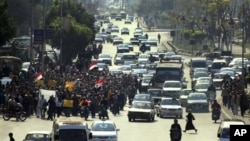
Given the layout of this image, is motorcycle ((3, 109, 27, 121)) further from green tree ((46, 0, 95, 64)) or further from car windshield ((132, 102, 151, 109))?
green tree ((46, 0, 95, 64))

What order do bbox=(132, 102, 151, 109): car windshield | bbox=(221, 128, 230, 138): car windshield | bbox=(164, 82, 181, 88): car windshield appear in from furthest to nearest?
bbox=(164, 82, 181, 88): car windshield < bbox=(132, 102, 151, 109): car windshield < bbox=(221, 128, 230, 138): car windshield

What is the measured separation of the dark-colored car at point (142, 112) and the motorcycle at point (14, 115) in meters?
5.62

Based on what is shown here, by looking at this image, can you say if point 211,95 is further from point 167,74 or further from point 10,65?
point 10,65

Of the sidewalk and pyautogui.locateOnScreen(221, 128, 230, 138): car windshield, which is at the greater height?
pyautogui.locateOnScreen(221, 128, 230, 138): car windshield

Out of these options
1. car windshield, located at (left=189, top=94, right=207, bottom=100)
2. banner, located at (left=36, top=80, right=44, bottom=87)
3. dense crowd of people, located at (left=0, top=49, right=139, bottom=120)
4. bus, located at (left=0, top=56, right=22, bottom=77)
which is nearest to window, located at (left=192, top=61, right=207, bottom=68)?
bus, located at (left=0, top=56, right=22, bottom=77)

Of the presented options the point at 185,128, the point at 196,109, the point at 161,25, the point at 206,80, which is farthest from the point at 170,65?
the point at 161,25

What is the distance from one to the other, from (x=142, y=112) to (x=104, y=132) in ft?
42.8

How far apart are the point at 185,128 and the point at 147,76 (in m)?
29.1

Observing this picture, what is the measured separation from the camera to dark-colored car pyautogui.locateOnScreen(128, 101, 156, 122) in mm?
50781

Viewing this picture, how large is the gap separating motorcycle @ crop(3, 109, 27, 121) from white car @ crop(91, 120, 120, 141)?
9.45m

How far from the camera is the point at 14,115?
157 ft

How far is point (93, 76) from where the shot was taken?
6556cm

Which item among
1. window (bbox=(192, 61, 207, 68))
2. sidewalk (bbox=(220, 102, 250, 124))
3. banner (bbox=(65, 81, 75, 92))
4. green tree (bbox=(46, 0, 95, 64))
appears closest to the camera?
sidewalk (bbox=(220, 102, 250, 124))

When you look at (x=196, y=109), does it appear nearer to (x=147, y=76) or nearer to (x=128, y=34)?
(x=147, y=76)
